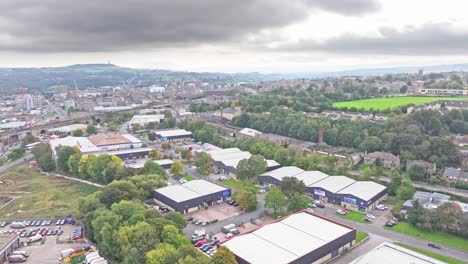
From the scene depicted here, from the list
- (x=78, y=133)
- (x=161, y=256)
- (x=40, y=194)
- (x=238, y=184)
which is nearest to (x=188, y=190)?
(x=238, y=184)

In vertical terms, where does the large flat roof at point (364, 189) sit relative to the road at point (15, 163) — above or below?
above

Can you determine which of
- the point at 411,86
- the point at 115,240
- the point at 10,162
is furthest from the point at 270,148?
the point at 411,86

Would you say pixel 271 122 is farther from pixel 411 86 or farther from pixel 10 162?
pixel 411 86

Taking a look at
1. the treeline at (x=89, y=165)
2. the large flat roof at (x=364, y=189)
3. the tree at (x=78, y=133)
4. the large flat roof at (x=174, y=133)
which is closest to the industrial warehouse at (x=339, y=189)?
the large flat roof at (x=364, y=189)

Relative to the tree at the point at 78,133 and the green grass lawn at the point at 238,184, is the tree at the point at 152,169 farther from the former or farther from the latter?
the tree at the point at 78,133

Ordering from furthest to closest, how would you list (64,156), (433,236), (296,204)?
(64,156)
(296,204)
(433,236)

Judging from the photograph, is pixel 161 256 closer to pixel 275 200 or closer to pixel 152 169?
pixel 275 200
